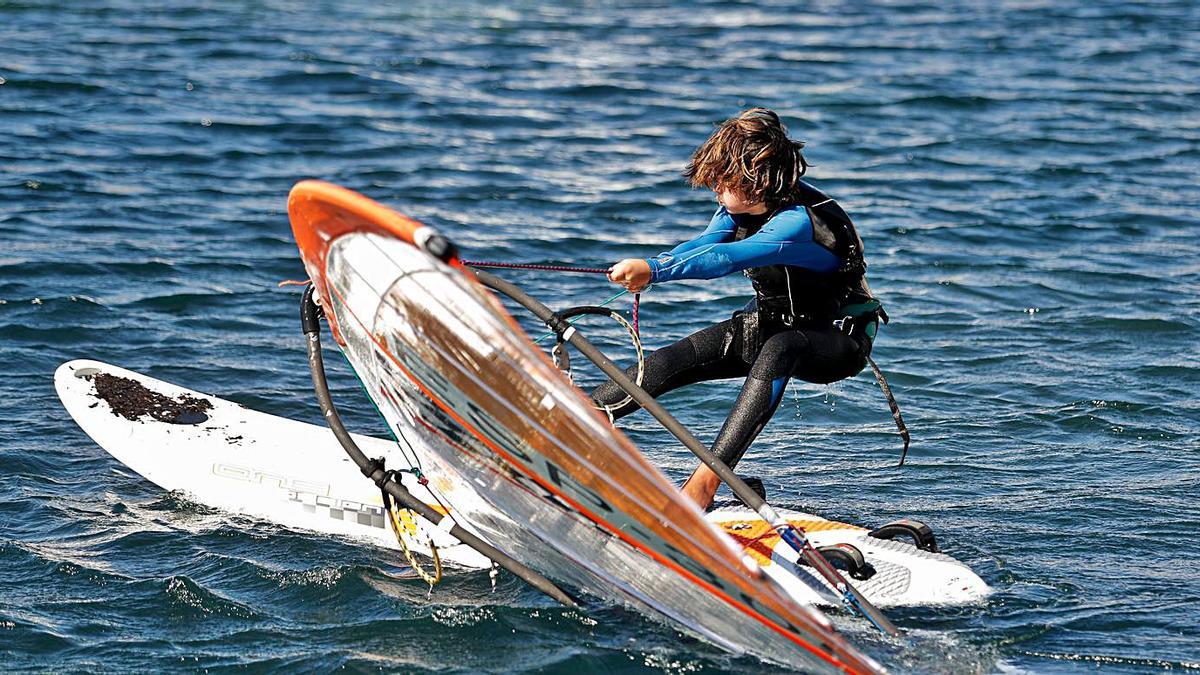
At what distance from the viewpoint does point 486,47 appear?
20188mm

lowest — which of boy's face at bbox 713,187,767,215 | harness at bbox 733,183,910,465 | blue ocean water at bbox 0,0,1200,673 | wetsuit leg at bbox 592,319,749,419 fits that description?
blue ocean water at bbox 0,0,1200,673

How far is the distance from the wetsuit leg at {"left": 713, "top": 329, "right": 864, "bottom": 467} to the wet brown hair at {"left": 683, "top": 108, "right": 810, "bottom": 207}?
0.64m

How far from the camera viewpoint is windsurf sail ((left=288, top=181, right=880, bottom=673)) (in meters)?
4.53

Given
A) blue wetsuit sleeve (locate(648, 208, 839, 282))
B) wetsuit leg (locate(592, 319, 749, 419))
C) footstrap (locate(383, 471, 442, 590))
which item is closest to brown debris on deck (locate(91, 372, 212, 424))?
footstrap (locate(383, 471, 442, 590))

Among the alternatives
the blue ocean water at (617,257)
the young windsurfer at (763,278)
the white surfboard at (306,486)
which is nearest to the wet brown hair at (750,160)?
the young windsurfer at (763,278)

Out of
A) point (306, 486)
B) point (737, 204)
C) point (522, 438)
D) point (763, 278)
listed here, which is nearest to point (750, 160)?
point (737, 204)

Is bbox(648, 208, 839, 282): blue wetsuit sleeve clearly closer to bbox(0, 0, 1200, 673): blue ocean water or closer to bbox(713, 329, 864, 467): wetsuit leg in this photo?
bbox(713, 329, 864, 467): wetsuit leg

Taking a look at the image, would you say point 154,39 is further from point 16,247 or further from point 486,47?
point 16,247

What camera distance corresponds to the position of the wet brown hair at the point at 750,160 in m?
5.83

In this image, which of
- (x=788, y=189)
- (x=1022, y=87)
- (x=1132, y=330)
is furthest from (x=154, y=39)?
(x=788, y=189)

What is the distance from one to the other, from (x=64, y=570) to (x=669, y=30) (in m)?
17.2

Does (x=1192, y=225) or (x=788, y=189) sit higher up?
(x=788, y=189)

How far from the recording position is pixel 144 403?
7.61 m

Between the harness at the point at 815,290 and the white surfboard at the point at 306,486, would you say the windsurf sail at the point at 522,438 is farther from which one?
the harness at the point at 815,290
